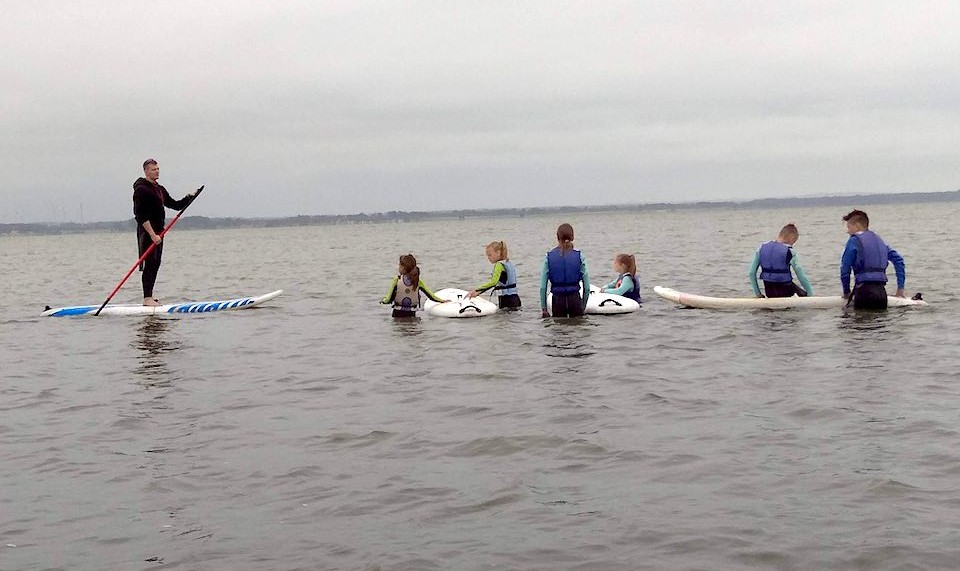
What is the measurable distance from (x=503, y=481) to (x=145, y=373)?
6912 millimetres

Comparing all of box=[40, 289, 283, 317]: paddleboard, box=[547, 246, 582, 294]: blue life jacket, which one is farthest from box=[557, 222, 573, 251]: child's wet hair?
box=[40, 289, 283, 317]: paddleboard

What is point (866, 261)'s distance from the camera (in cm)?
1538

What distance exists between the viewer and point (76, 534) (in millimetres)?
6004

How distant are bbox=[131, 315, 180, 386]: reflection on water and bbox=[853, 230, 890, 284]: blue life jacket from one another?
10.8m

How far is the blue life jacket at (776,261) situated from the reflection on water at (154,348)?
32.9 ft

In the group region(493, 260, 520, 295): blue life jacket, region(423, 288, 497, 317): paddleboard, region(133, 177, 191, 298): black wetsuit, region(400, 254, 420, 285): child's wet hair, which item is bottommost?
region(423, 288, 497, 317): paddleboard

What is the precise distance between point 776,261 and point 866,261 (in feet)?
5.54

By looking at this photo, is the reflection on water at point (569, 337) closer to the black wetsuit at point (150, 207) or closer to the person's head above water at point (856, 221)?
the person's head above water at point (856, 221)

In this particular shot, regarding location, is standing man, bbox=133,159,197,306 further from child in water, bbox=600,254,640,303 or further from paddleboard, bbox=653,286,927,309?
paddleboard, bbox=653,286,927,309

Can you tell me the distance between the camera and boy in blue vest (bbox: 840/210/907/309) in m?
15.3

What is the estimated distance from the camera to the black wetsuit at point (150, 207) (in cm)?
1720

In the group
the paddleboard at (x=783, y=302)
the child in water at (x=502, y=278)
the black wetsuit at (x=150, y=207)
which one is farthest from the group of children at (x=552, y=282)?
the black wetsuit at (x=150, y=207)

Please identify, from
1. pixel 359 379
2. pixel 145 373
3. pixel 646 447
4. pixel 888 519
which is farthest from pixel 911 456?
pixel 145 373

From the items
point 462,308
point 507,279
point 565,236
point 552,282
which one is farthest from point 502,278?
point 565,236
